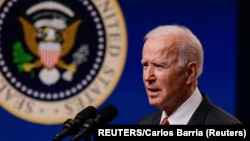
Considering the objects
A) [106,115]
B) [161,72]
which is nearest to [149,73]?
[161,72]

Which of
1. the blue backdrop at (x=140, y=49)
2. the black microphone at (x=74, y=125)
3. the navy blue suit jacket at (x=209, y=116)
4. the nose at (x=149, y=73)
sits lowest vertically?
the black microphone at (x=74, y=125)

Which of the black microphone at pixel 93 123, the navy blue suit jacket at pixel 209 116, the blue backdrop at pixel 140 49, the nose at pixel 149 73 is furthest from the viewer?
the blue backdrop at pixel 140 49

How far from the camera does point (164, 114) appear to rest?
1.80m

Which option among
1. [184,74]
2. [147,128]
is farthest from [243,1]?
[147,128]

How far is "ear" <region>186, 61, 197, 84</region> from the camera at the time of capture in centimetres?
178

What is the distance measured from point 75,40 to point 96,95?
0.89 feet

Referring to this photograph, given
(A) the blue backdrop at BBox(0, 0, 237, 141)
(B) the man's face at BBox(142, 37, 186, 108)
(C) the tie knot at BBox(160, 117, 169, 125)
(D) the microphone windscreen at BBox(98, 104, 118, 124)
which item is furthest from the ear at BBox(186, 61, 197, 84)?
(A) the blue backdrop at BBox(0, 0, 237, 141)

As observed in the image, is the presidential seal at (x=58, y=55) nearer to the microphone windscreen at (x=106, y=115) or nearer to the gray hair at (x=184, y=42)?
the gray hair at (x=184, y=42)

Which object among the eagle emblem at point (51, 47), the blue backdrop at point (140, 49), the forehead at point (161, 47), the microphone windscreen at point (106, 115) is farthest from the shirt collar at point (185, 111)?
the eagle emblem at point (51, 47)

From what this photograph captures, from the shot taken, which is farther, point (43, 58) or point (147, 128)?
point (43, 58)

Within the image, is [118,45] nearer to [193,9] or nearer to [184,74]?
[193,9]

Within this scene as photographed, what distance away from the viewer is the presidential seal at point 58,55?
2959 mm

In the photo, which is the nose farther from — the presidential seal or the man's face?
the presidential seal

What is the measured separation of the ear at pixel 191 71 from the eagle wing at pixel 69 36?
4.17 feet
